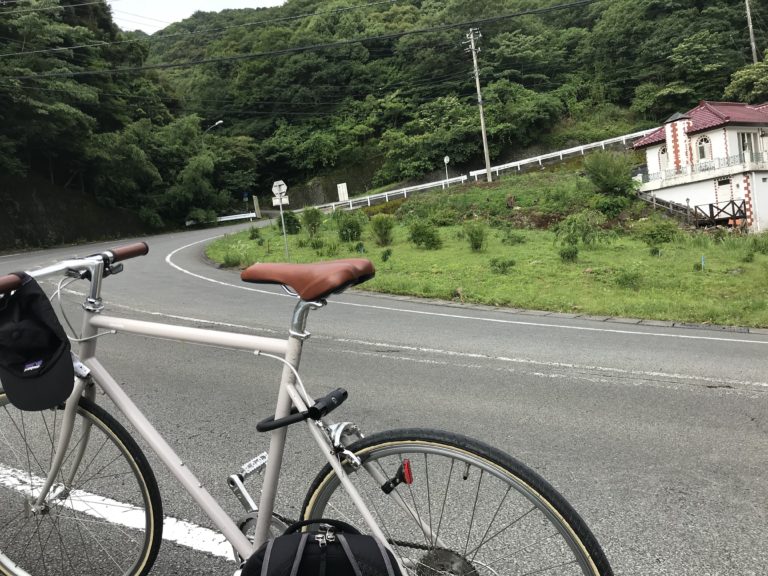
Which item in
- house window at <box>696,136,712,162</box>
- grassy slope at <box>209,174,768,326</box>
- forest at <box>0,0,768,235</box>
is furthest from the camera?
forest at <box>0,0,768,235</box>

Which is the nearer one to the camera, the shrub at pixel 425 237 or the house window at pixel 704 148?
the shrub at pixel 425 237

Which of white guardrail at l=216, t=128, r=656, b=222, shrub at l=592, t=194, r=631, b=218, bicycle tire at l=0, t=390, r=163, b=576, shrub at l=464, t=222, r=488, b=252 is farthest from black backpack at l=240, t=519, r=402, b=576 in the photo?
white guardrail at l=216, t=128, r=656, b=222

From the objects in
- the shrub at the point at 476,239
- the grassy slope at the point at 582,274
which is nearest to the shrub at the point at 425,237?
the grassy slope at the point at 582,274

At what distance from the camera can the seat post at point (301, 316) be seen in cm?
174

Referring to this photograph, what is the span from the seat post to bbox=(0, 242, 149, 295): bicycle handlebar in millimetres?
878

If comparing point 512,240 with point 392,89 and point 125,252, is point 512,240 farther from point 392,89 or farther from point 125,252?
point 392,89

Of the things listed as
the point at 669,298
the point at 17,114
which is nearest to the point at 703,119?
the point at 669,298

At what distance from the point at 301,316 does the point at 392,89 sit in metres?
62.7

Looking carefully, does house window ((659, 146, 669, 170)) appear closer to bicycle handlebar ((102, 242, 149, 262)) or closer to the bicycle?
the bicycle

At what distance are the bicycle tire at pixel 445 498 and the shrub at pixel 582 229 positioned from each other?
1687 cm

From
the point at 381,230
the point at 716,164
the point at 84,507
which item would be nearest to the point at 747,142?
the point at 716,164

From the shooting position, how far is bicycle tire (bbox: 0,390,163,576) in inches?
84.3

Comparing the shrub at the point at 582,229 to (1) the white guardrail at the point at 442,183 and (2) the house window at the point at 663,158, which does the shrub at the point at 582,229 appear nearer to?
(2) the house window at the point at 663,158

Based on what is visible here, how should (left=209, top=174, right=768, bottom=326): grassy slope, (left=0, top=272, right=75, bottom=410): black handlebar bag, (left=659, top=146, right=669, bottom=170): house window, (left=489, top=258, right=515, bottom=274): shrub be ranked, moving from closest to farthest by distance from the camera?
(left=0, top=272, right=75, bottom=410): black handlebar bag → (left=209, top=174, right=768, bottom=326): grassy slope → (left=489, top=258, right=515, bottom=274): shrub → (left=659, top=146, right=669, bottom=170): house window
